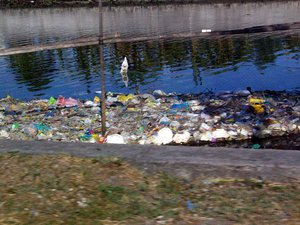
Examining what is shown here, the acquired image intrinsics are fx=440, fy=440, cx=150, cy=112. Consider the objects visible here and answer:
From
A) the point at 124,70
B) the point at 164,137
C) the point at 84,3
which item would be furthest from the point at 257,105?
the point at 84,3

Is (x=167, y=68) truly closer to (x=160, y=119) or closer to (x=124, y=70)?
(x=124, y=70)

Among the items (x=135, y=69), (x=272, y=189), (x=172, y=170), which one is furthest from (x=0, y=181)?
(x=135, y=69)

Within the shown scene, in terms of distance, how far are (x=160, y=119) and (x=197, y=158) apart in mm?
6796

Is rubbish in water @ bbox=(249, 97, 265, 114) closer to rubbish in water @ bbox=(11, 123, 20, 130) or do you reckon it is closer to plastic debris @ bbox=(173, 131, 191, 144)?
plastic debris @ bbox=(173, 131, 191, 144)

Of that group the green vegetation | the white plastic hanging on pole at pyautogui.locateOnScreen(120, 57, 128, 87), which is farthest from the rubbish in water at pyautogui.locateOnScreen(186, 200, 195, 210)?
the white plastic hanging on pole at pyautogui.locateOnScreen(120, 57, 128, 87)

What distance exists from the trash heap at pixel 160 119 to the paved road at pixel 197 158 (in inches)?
191

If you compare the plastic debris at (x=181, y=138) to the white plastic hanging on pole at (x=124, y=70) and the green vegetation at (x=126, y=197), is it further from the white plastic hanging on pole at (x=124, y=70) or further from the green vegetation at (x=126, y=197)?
the white plastic hanging on pole at (x=124, y=70)

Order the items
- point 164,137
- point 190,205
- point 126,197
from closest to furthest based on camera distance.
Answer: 1. point 190,205
2. point 126,197
3. point 164,137

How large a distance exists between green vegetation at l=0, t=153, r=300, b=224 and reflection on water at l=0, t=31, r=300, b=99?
12840 millimetres

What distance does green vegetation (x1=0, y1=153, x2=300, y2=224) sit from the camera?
10.4 ft

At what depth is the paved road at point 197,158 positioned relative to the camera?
12.6ft

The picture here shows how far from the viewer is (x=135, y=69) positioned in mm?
22578

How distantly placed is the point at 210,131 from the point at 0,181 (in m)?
6.90

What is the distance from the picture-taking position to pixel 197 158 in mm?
4125
